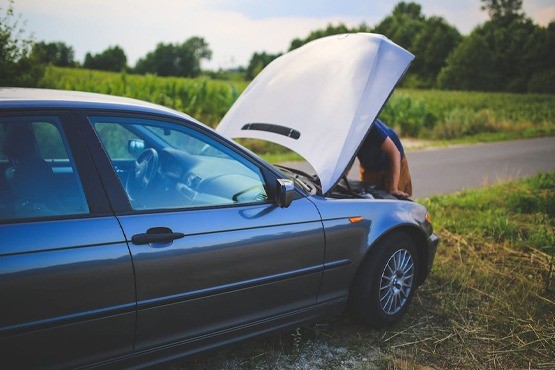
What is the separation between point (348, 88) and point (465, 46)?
246ft

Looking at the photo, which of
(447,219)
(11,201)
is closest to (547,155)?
(447,219)

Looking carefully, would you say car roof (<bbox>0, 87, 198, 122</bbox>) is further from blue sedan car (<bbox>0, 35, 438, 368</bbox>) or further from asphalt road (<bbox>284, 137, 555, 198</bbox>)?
asphalt road (<bbox>284, 137, 555, 198</bbox>)

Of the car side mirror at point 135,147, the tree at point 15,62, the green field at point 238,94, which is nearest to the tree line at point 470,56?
the green field at point 238,94

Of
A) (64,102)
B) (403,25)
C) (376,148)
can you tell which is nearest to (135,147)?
(64,102)

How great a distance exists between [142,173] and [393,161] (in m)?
2.66

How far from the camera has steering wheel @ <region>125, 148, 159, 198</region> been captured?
8.22ft

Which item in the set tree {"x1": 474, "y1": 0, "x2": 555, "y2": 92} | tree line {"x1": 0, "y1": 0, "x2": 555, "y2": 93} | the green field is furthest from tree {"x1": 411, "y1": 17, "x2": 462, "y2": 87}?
the green field

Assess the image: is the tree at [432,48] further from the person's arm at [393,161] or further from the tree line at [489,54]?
the person's arm at [393,161]

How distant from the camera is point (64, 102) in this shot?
2.35 metres

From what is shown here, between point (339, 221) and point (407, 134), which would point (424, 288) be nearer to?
point (339, 221)

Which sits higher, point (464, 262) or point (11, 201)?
point (11, 201)

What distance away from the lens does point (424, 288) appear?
14.1 ft

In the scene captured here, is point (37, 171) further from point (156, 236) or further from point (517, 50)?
point (517, 50)

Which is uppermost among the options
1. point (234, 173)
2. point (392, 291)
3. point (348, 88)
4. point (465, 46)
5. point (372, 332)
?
point (465, 46)
